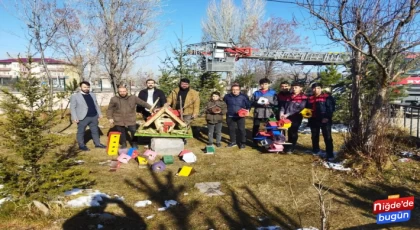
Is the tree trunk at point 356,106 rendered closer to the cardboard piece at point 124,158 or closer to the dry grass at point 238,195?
the dry grass at point 238,195

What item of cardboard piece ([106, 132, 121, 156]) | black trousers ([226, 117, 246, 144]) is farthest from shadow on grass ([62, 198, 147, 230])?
black trousers ([226, 117, 246, 144])

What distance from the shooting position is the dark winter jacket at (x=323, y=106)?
610cm

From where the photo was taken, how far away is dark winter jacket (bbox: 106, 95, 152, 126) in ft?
22.5

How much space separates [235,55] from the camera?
17266 millimetres

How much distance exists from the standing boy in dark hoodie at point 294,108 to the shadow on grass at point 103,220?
401 cm

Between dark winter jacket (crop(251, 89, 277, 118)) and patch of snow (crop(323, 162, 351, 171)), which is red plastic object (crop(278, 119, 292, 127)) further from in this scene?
patch of snow (crop(323, 162, 351, 171))

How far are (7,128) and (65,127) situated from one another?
802 centimetres

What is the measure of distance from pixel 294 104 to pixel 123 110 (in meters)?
3.76

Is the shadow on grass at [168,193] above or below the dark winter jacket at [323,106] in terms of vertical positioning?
below

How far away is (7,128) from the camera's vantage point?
3.46m

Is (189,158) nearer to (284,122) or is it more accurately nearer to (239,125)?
(239,125)

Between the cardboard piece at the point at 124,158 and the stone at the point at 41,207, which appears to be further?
the cardboard piece at the point at 124,158

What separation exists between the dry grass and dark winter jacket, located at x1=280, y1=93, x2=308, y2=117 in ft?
3.18

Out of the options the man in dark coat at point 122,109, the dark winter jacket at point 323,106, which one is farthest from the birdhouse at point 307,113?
the man in dark coat at point 122,109
